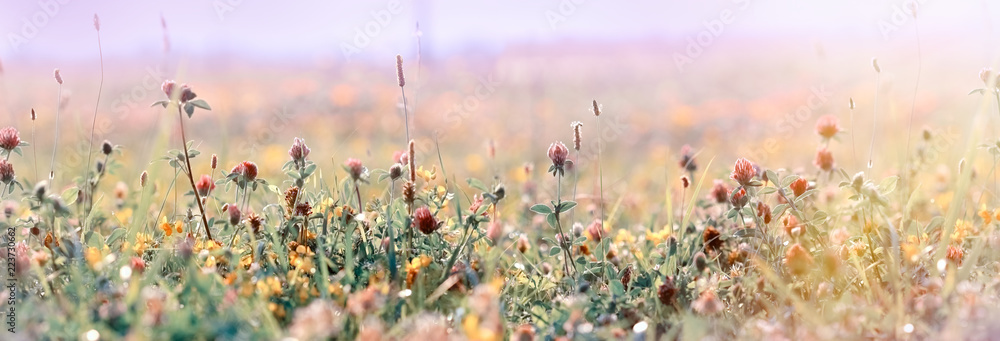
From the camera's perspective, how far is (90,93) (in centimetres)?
1208

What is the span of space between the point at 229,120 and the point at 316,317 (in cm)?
793

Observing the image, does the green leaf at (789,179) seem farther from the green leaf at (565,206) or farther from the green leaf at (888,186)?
the green leaf at (565,206)

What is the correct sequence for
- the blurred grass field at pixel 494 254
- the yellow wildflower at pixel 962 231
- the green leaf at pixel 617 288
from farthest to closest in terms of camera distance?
the yellow wildflower at pixel 962 231 → the green leaf at pixel 617 288 → the blurred grass field at pixel 494 254

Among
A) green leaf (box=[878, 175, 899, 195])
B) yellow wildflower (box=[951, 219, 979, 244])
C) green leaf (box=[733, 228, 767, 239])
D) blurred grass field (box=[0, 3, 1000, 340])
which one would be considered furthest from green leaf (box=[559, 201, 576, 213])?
yellow wildflower (box=[951, 219, 979, 244])

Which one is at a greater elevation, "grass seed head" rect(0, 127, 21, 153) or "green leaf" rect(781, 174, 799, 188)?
"grass seed head" rect(0, 127, 21, 153)

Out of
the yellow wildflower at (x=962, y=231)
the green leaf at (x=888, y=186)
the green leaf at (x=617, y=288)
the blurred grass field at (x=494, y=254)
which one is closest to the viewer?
the blurred grass field at (x=494, y=254)

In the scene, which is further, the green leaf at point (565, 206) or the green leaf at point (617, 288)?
the green leaf at point (565, 206)

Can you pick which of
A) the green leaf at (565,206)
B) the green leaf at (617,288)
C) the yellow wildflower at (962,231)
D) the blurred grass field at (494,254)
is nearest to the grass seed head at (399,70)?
the blurred grass field at (494,254)

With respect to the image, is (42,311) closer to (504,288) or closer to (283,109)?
(504,288)

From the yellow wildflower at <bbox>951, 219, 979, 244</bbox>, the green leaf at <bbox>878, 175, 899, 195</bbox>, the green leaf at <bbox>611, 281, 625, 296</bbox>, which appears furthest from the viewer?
the yellow wildflower at <bbox>951, 219, 979, 244</bbox>

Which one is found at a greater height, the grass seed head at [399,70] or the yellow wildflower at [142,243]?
the grass seed head at [399,70]

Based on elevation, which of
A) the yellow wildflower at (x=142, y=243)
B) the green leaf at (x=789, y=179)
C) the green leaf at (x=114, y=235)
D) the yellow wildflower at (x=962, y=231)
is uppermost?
the green leaf at (x=789, y=179)

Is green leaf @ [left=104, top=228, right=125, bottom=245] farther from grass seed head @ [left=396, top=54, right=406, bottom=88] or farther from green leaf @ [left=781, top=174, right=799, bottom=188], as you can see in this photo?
green leaf @ [left=781, top=174, right=799, bottom=188]

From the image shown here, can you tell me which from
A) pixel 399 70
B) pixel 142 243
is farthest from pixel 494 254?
pixel 142 243
